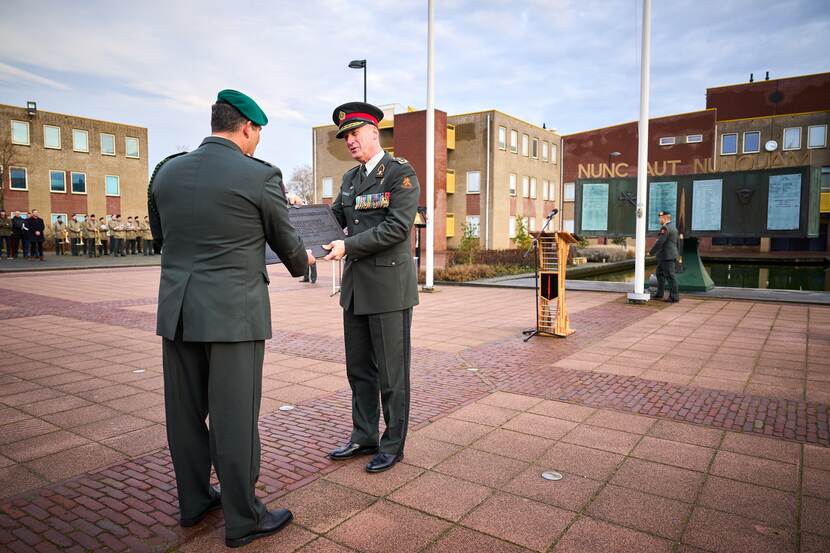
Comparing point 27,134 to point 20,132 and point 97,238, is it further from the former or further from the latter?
point 97,238

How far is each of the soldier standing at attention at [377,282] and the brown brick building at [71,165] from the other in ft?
137

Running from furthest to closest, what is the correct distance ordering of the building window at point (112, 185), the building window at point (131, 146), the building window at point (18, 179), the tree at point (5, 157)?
the building window at point (131, 146) < the building window at point (112, 185) < the building window at point (18, 179) < the tree at point (5, 157)

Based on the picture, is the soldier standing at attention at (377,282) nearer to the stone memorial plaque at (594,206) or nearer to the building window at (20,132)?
the stone memorial plaque at (594,206)

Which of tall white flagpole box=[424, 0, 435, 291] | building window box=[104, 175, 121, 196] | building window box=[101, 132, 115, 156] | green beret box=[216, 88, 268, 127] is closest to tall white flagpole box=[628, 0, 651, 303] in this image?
tall white flagpole box=[424, 0, 435, 291]

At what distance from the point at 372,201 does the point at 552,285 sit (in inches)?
208

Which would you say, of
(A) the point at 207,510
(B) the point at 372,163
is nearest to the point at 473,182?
(B) the point at 372,163

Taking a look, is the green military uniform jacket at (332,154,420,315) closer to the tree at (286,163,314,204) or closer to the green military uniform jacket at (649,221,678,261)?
the green military uniform jacket at (649,221,678,261)

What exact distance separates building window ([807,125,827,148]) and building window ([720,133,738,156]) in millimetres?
4407

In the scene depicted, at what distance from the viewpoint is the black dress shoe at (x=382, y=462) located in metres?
3.70

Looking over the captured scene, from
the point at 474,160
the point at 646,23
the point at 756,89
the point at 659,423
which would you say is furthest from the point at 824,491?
the point at 756,89

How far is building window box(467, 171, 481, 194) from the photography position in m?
42.8

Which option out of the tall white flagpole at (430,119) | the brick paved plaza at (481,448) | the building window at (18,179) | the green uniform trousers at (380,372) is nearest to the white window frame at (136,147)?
the building window at (18,179)

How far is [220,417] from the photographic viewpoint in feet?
9.24

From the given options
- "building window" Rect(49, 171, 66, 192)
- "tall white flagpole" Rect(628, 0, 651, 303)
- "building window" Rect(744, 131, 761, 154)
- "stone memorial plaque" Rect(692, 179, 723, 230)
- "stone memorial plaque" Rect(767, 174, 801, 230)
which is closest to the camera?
"tall white flagpole" Rect(628, 0, 651, 303)
